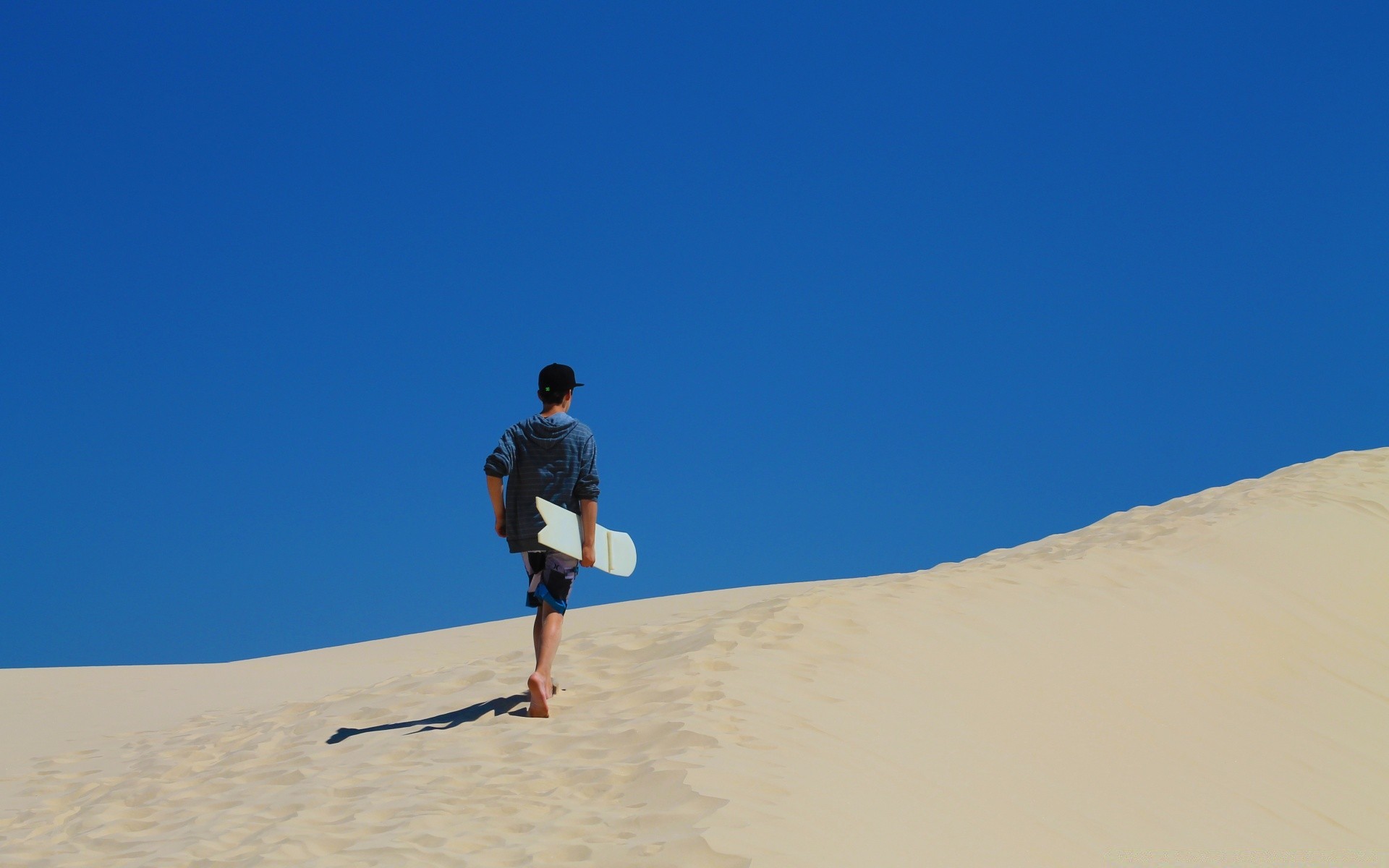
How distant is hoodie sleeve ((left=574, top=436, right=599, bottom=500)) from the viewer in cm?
652

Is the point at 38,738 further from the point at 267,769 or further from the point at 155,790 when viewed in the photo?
the point at 267,769

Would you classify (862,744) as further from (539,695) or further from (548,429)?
(548,429)

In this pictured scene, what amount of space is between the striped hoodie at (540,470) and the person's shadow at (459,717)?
51.1 inches

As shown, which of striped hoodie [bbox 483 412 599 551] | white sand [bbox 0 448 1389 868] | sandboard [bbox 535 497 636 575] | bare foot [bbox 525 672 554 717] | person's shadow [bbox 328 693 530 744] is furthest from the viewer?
person's shadow [bbox 328 693 530 744]

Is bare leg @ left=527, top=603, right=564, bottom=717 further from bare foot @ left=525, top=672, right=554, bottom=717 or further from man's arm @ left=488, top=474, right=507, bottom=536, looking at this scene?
man's arm @ left=488, top=474, right=507, bottom=536

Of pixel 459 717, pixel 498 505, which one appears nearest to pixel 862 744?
pixel 498 505

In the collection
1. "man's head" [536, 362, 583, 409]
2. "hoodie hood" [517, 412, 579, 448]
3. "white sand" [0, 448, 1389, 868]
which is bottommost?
"white sand" [0, 448, 1389, 868]

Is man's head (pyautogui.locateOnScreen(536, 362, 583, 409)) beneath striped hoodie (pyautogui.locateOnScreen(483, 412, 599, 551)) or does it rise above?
above

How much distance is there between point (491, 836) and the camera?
4.92 meters

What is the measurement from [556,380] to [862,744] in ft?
8.91

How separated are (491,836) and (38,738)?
8540mm

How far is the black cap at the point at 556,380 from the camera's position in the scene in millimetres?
6613

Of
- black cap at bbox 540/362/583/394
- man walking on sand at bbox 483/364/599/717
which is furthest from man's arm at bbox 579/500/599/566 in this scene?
black cap at bbox 540/362/583/394

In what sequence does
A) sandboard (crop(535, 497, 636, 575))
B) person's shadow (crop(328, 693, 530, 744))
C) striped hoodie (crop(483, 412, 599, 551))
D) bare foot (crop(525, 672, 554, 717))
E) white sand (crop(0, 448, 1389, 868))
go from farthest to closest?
1. person's shadow (crop(328, 693, 530, 744))
2. bare foot (crop(525, 672, 554, 717))
3. striped hoodie (crop(483, 412, 599, 551))
4. sandboard (crop(535, 497, 636, 575))
5. white sand (crop(0, 448, 1389, 868))
